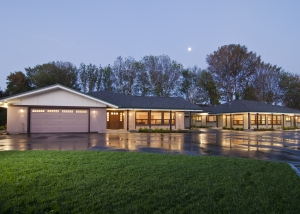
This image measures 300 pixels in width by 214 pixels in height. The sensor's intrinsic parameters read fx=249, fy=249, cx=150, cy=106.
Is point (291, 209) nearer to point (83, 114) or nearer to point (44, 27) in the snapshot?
point (83, 114)

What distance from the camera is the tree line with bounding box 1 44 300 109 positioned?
4512 cm

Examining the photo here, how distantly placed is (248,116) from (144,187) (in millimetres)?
31501

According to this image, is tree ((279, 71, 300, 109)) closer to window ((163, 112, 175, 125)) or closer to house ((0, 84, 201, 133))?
window ((163, 112, 175, 125))

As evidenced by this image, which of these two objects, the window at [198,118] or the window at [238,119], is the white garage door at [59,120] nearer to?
the window at [238,119]

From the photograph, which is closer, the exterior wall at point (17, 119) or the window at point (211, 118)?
the exterior wall at point (17, 119)

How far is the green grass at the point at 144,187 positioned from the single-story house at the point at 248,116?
2815 cm

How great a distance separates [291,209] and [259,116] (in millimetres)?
33889

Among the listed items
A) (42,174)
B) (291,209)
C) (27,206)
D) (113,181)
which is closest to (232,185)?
(291,209)

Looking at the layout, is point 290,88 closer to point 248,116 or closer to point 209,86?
point 209,86

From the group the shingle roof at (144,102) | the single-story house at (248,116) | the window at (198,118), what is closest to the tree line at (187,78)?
the window at (198,118)

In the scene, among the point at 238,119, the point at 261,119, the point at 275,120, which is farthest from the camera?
the point at 275,120

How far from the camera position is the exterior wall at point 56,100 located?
70.6 ft

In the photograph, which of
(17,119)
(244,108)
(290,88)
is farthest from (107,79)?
(290,88)

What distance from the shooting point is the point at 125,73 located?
46.1 m
